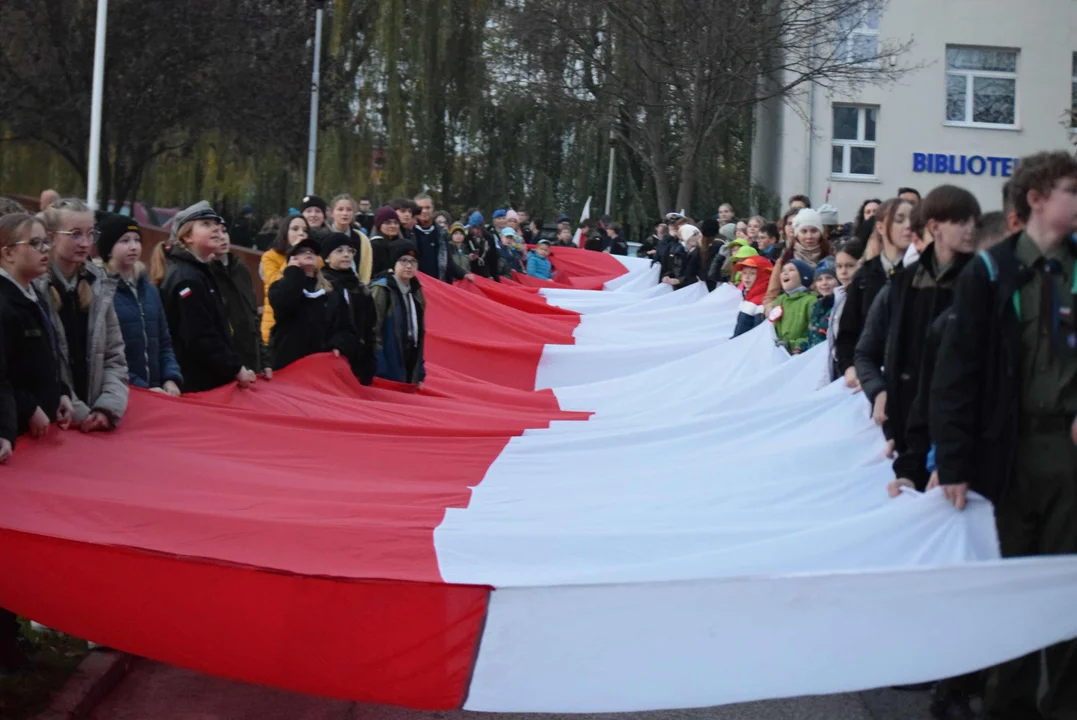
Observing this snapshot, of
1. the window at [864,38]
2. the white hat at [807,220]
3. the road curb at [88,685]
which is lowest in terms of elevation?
the road curb at [88,685]

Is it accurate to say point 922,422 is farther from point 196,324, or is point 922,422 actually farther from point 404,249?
point 404,249

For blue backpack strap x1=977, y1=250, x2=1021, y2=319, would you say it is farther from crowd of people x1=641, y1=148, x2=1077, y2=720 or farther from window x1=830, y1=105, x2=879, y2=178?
window x1=830, y1=105, x2=879, y2=178

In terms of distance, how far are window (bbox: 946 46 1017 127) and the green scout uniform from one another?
31.9 m

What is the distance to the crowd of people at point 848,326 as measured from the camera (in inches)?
187

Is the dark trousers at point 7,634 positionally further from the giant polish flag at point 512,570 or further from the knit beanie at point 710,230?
the knit beanie at point 710,230

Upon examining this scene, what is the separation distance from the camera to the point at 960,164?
35.1m

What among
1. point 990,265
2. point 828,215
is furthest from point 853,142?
point 990,265

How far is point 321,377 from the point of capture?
28.0 feet

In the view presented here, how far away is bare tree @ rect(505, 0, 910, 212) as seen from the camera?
26172 mm

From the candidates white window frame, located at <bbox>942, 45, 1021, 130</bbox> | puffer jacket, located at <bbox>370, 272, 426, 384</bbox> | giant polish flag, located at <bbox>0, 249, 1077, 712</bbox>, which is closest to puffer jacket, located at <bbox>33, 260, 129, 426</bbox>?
giant polish flag, located at <bbox>0, 249, 1077, 712</bbox>

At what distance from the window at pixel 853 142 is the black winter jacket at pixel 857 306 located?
2873 cm

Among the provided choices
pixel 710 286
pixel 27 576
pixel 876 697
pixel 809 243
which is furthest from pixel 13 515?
pixel 710 286

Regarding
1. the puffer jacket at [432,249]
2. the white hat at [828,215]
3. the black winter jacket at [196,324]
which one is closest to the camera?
the black winter jacket at [196,324]

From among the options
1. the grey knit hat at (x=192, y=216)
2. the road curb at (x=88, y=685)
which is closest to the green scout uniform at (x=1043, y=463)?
the road curb at (x=88, y=685)
